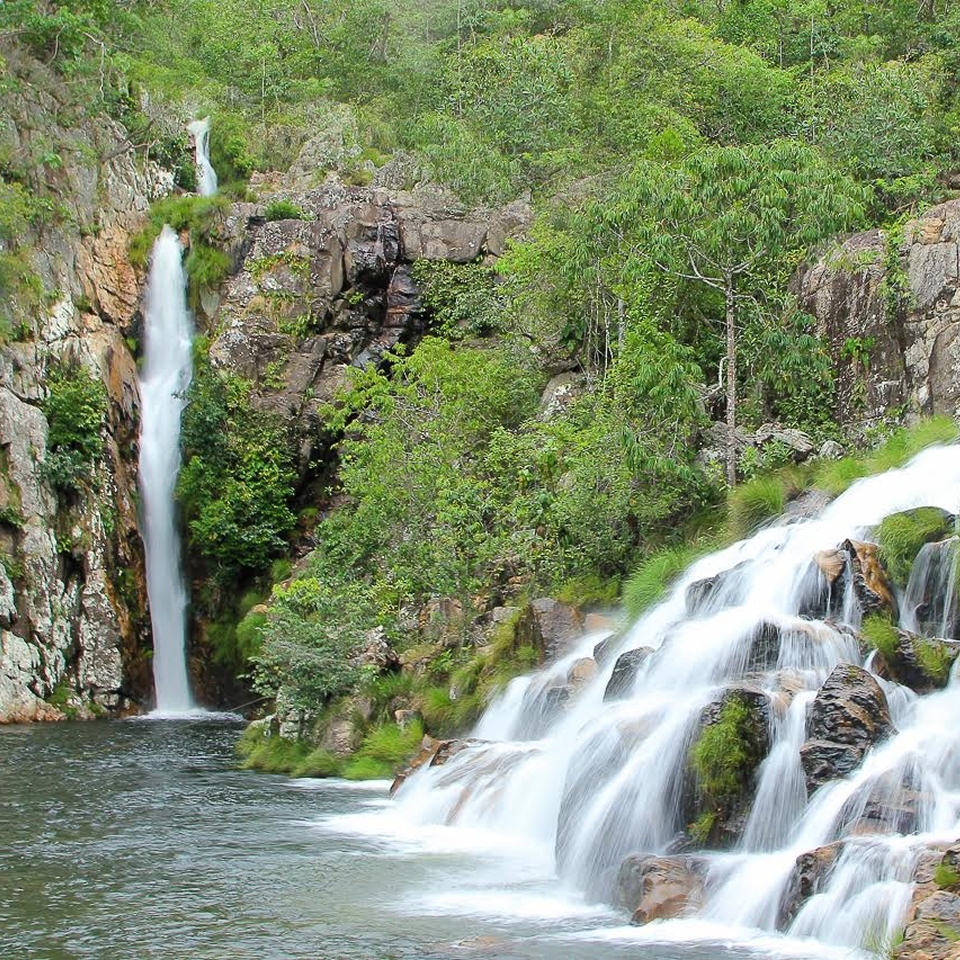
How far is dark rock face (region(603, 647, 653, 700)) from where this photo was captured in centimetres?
1350

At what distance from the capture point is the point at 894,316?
22.2 m

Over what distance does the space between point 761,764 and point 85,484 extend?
2184 centimetres

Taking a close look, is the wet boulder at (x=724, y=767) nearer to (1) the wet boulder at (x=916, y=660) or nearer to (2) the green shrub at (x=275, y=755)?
(1) the wet boulder at (x=916, y=660)

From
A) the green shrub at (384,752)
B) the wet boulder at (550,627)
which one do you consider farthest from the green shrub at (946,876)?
the green shrub at (384,752)

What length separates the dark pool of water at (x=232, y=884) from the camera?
870cm

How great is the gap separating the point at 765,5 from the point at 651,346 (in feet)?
97.0

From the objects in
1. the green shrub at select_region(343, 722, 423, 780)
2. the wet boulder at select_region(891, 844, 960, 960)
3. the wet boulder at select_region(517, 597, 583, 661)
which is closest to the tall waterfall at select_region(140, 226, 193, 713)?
the green shrub at select_region(343, 722, 423, 780)

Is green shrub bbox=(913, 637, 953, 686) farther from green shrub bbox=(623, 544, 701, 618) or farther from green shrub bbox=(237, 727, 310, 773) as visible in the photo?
green shrub bbox=(237, 727, 310, 773)

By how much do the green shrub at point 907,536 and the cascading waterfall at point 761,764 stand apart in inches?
9.9

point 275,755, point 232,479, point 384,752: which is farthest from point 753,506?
point 232,479

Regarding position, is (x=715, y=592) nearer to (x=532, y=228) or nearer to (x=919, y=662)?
(x=919, y=662)

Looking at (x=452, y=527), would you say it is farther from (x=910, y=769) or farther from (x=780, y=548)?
(x=910, y=769)

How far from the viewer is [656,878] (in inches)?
374

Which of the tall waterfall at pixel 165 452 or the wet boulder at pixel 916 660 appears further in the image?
the tall waterfall at pixel 165 452
